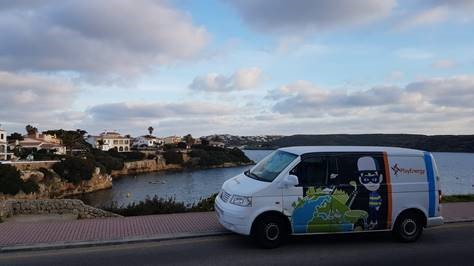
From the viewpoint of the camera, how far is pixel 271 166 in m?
8.88

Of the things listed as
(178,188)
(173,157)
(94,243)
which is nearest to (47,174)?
(178,188)

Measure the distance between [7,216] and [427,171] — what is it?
1014cm

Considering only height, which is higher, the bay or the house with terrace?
the house with terrace

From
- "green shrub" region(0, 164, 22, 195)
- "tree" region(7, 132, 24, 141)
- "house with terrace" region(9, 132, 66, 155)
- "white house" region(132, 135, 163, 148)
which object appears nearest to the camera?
"green shrub" region(0, 164, 22, 195)

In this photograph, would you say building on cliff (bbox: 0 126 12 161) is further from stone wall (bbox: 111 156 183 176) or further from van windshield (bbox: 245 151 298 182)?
van windshield (bbox: 245 151 298 182)

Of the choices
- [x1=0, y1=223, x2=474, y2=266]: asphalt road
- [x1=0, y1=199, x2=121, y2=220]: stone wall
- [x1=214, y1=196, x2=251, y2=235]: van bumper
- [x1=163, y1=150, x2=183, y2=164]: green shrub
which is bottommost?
[x1=163, y1=150, x2=183, y2=164]: green shrub

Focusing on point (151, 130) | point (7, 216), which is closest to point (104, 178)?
point (7, 216)

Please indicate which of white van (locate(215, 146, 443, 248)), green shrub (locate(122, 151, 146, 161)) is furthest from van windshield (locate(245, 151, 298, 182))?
green shrub (locate(122, 151, 146, 161))

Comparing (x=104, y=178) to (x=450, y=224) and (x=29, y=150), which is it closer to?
(x=29, y=150)

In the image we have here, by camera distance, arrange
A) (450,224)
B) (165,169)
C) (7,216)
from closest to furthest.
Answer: (450,224) → (7,216) → (165,169)

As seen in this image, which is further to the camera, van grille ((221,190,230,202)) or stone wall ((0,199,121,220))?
stone wall ((0,199,121,220))

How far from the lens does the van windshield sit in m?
8.51

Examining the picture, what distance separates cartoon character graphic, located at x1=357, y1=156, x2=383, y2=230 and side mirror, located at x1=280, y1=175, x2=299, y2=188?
4.50ft

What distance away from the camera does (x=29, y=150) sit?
10694 cm
